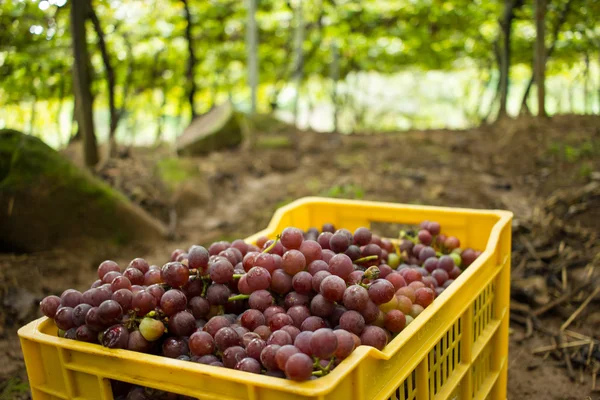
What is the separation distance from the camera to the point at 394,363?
1214 millimetres

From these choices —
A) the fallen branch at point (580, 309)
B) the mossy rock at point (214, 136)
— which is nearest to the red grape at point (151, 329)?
the fallen branch at point (580, 309)

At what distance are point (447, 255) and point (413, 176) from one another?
103 inches

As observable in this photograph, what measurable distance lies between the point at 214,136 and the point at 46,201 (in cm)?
259

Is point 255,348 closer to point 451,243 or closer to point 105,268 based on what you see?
point 105,268

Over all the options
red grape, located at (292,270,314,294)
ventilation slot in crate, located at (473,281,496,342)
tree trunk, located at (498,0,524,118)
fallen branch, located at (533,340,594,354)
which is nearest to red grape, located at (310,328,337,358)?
red grape, located at (292,270,314,294)

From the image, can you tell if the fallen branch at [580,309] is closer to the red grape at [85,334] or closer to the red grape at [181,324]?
the red grape at [181,324]

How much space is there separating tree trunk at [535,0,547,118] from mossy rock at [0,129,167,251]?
3.89 meters

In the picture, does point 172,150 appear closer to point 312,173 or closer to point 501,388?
point 312,173

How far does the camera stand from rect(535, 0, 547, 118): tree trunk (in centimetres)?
481

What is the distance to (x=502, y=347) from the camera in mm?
1990

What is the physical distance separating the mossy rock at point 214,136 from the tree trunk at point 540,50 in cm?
297

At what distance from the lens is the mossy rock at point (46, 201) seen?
301 centimetres

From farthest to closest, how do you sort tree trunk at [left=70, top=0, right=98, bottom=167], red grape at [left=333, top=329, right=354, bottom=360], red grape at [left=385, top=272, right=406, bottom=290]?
tree trunk at [left=70, top=0, right=98, bottom=167] → red grape at [left=385, top=272, right=406, bottom=290] → red grape at [left=333, top=329, right=354, bottom=360]

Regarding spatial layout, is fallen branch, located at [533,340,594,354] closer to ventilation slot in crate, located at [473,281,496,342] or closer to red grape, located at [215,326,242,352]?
ventilation slot in crate, located at [473,281,496,342]
